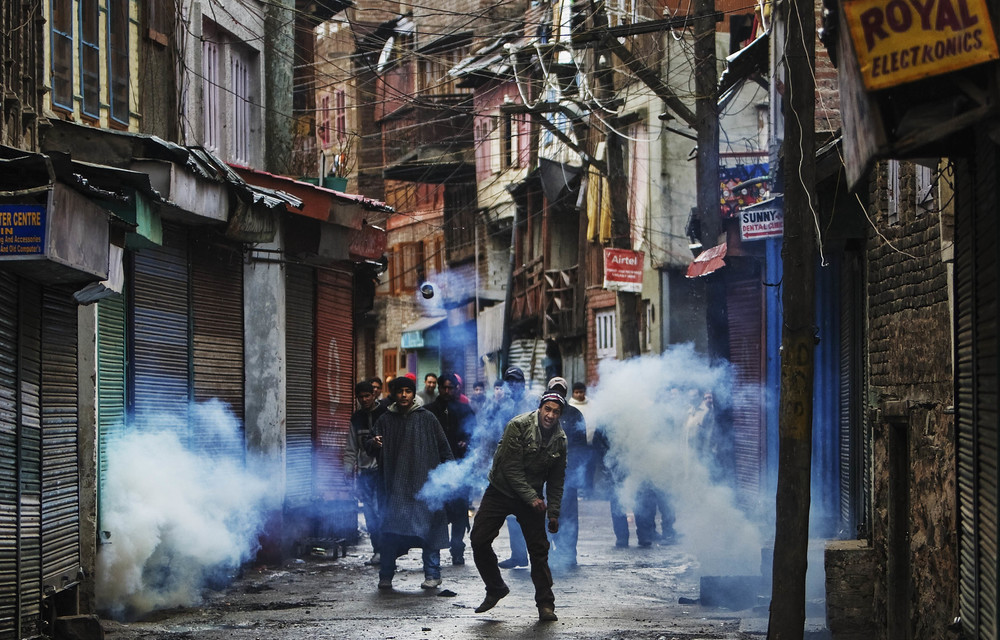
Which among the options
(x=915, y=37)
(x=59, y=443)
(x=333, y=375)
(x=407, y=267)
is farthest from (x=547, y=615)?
(x=407, y=267)

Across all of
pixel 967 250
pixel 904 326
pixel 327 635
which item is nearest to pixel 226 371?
pixel 327 635

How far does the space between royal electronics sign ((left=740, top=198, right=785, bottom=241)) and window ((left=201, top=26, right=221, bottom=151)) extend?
6532mm

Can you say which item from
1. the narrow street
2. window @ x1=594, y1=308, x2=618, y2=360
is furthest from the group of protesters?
window @ x1=594, y1=308, x2=618, y2=360

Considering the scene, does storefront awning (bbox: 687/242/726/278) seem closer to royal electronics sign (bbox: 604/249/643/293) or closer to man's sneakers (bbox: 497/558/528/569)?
man's sneakers (bbox: 497/558/528/569)

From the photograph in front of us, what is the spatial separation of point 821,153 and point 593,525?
10.5 metres

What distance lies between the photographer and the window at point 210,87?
55.7ft

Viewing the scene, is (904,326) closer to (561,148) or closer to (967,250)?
(967,250)

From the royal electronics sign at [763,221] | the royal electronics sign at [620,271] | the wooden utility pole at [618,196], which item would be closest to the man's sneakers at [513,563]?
the royal electronics sign at [763,221]

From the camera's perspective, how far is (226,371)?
631 inches

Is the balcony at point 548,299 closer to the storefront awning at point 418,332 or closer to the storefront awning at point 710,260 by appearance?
the storefront awning at point 418,332

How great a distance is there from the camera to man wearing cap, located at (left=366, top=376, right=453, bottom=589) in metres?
13.5

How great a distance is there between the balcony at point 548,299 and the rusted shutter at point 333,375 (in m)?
15.2

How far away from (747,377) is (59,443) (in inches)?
498

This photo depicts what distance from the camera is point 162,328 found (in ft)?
47.1
